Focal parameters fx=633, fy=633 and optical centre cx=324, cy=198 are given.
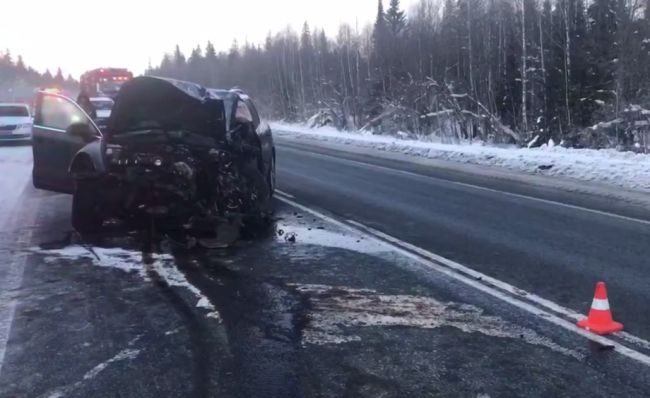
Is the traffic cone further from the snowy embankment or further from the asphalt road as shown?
the snowy embankment

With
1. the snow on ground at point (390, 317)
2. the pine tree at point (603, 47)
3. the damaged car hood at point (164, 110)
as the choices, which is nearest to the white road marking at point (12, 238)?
the damaged car hood at point (164, 110)

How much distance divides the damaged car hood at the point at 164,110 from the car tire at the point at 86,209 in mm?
763

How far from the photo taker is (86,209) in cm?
812

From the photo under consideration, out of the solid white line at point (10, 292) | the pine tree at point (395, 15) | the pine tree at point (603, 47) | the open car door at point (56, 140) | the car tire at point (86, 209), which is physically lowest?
the solid white line at point (10, 292)

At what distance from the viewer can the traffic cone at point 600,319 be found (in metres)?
4.55

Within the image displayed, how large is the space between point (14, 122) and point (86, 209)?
18327mm

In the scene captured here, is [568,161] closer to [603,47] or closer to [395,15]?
[603,47]

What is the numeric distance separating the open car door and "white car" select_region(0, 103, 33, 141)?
1541 centimetres

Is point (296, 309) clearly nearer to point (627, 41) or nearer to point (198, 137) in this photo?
point (198, 137)

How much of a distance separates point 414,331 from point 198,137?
4182 millimetres

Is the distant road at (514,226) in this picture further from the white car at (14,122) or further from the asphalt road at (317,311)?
the white car at (14,122)

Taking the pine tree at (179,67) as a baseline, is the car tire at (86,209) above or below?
below

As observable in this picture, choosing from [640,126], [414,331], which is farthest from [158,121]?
[640,126]

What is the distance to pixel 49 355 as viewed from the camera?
423 cm
